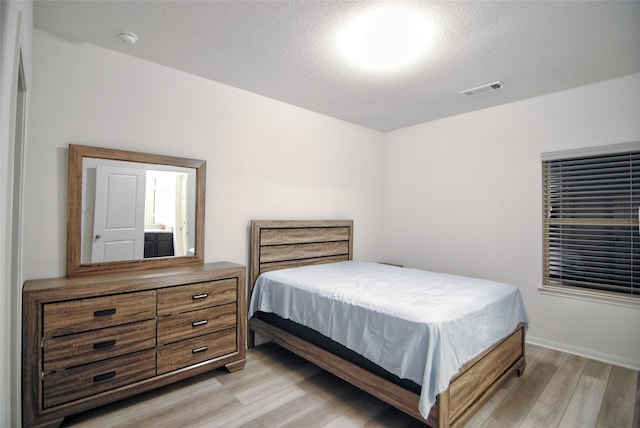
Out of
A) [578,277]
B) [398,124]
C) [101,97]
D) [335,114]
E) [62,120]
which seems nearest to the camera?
[62,120]

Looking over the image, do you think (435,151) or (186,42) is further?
(435,151)

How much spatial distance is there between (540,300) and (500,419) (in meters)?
1.70

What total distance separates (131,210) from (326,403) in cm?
203

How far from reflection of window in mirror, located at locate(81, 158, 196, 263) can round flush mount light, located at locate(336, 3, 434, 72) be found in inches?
66.0

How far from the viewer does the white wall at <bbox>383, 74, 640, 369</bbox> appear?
290 cm

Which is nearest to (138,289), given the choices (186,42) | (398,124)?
(186,42)

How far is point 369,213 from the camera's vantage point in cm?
454

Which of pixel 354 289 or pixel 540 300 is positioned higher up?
pixel 354 289

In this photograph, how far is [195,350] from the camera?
7.88ft

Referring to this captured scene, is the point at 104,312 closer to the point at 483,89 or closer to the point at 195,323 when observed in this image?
the point at 195,323

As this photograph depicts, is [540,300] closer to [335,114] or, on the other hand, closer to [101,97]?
[335,114]

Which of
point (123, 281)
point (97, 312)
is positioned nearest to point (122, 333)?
point (97, 312)

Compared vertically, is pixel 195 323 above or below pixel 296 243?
below

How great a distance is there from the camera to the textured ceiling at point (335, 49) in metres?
1.92
